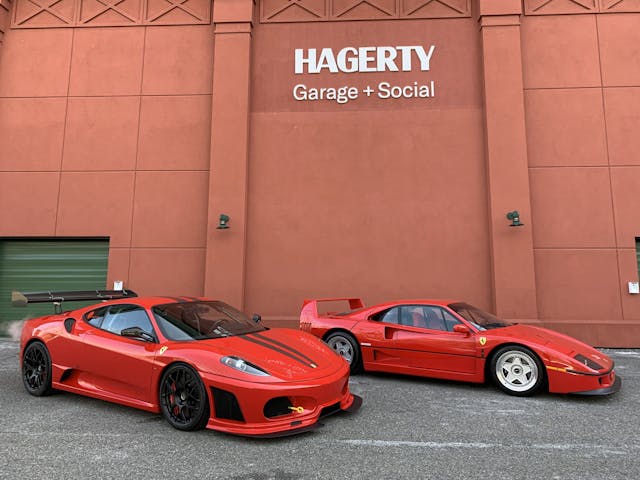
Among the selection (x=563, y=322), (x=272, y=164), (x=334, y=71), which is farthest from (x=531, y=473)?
(x=334, y=71)

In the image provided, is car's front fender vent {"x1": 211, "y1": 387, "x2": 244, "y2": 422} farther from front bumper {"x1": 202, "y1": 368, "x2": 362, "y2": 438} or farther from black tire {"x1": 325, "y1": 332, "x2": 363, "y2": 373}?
black tire {"x1": 325, "y1": 332, "x2": 363, "y2": 373}

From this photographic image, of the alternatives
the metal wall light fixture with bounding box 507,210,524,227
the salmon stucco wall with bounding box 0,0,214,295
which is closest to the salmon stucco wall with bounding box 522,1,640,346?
the metal wall light fixture with bounding box 507,210,524,227

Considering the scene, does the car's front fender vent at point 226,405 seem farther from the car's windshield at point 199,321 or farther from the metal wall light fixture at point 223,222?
the metal wall light fixture at point 223,222

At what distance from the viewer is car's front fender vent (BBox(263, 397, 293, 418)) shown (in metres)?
3.38

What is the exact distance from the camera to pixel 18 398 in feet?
15.4

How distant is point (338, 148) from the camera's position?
31.2 feet

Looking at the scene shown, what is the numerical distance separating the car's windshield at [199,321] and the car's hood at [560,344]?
3.11 m

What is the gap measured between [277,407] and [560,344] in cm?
349

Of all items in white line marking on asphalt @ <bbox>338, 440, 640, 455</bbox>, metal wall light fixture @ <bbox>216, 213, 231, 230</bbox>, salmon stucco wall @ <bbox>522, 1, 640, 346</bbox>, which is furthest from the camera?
metal wall light fixture @ <bbox>216, 213, 231, 230</bbox>

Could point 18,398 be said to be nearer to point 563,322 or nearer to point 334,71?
point 334,71

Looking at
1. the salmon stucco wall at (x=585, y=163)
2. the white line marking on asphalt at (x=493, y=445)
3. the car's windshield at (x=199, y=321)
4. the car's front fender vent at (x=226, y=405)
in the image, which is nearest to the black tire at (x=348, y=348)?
the car's windshield at (x=199, y=321)

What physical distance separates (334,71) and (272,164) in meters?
2.69

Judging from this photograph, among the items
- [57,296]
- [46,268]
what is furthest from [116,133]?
[57,296]

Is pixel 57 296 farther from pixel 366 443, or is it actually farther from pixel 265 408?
pixel 366 443
